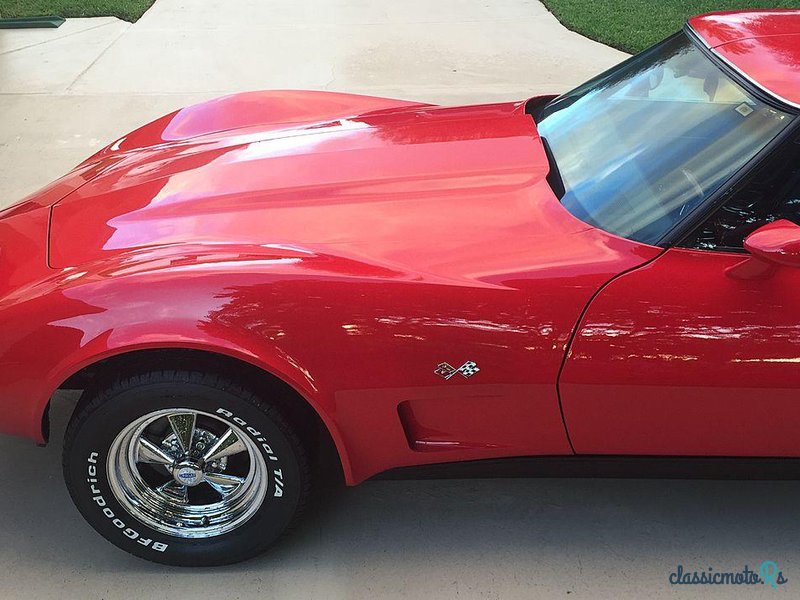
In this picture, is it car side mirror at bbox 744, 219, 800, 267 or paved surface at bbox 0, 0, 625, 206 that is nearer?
car side mirror at bbox 744, 219, 800, 267

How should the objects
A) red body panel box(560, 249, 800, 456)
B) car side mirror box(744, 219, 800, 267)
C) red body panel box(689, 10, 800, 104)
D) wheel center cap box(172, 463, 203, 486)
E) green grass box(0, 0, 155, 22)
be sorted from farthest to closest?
green grass box(0, 0, 155, 22), wheel center cap box(172, 463, 203, 486), red body panel box(689, 10, 800, 104), red body panel box(560, 249, 800, 456), car side mirror box(744, 219, 800, 267)

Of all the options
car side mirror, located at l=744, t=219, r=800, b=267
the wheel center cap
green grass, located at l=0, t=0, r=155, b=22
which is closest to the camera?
car side mirror, located at l=744, t=219, r=800, b=267

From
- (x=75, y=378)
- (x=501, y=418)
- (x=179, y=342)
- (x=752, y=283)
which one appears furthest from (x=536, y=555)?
(x=75, y=378)

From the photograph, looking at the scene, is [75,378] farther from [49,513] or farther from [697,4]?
[697,4]

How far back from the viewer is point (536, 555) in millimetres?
2281

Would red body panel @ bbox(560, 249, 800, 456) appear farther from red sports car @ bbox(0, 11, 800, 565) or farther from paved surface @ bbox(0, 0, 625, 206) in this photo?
paved surface @ bbox(0, 0, 625, 206)

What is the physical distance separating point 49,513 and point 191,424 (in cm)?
72

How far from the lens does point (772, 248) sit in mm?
1665

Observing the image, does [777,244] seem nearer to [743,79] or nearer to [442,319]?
[743,79]

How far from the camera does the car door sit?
1794mm

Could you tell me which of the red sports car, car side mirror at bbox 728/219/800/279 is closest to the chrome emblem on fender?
the red sports car

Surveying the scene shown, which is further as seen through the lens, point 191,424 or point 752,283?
point 191,424

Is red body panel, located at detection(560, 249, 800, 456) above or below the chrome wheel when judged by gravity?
above

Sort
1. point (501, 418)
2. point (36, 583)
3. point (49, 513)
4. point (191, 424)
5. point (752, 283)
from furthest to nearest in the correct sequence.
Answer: point (49, 513), point (36, 583), point (191, 424), point (501, 418), point (752, 283)
